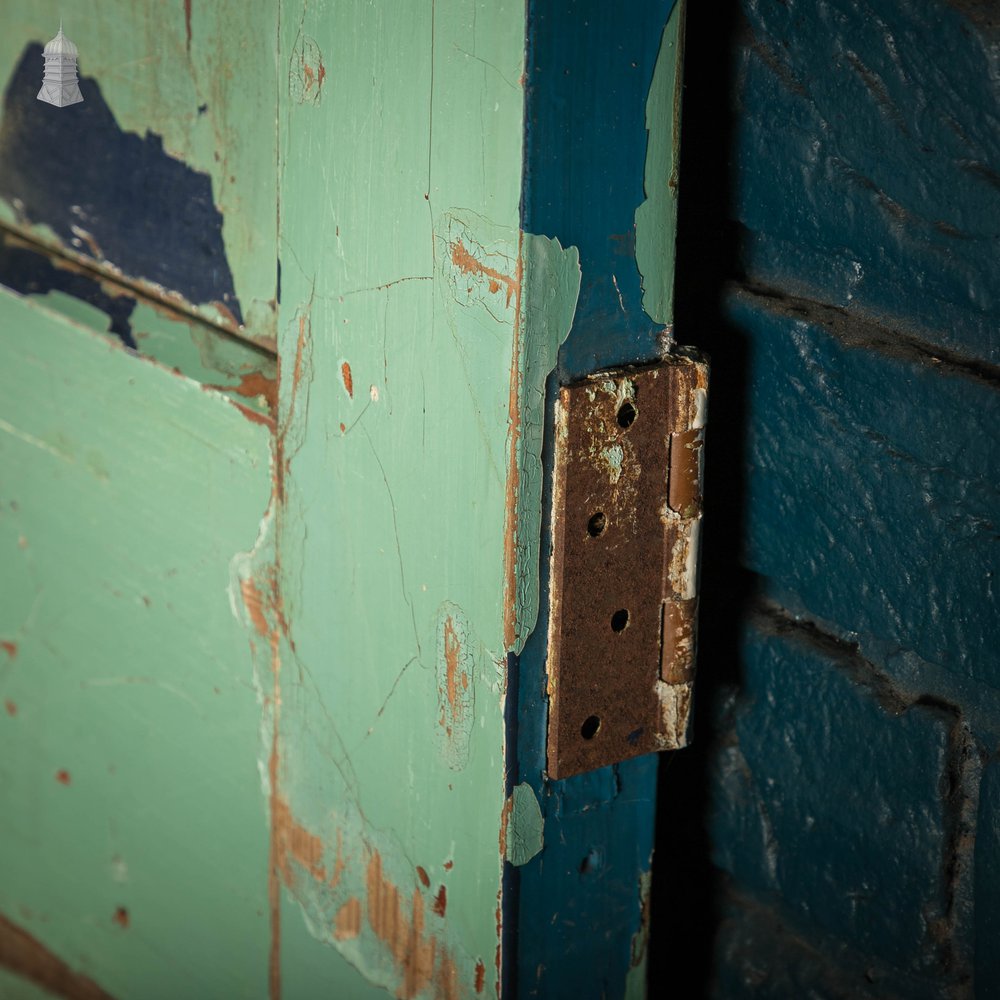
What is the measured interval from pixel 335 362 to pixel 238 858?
0.46 meters

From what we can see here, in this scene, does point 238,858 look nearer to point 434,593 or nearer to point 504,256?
point 434,593

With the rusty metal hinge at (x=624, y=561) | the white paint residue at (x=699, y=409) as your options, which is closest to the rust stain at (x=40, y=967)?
the rusty metal hinge at (x=624, y=561)

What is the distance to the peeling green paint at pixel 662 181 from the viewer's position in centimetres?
79

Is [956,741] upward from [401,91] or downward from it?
downward

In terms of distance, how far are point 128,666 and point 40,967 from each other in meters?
0.42

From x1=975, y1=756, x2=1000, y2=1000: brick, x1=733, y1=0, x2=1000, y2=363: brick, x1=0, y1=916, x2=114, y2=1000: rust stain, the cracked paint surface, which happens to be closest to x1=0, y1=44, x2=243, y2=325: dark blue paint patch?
the cracked paint surface

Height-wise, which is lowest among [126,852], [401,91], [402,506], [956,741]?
[126,852]

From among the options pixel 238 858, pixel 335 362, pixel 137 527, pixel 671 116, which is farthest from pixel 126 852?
pixel 671 116

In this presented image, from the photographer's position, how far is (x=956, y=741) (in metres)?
0.90

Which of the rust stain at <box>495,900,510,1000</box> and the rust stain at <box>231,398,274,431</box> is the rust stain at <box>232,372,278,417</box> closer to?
the rust stain at <box>231,398,274,431</box>

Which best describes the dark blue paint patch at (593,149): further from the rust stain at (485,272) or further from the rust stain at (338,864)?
the rust stain at (338,864)

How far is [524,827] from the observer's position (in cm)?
87

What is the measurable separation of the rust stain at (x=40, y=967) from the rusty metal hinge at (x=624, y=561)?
2.54 feet

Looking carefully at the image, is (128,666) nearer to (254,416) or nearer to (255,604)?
(255,604)
